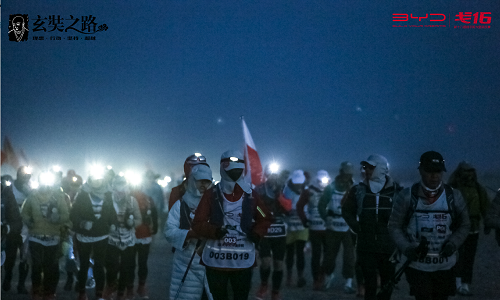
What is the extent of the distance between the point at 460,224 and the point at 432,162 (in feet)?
2.27

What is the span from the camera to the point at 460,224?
5.79 meters

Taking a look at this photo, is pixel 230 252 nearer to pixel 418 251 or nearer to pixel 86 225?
pixel 418 251

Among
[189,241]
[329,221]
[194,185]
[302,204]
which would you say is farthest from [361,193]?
[302,204]

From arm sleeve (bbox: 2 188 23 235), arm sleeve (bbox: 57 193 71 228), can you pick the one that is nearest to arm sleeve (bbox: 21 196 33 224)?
arm sleeve (bbox: 2 188 23 235)

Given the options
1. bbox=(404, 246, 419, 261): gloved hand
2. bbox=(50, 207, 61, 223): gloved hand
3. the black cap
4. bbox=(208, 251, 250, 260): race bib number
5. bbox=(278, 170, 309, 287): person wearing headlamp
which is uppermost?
the black cap

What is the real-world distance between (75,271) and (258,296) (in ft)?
11.6

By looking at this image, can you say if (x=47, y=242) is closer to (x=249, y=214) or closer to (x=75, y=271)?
(x=75, y=271)

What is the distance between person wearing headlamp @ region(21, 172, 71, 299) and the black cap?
664cm

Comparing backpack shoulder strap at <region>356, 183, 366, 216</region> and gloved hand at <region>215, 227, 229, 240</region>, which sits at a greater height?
backpack shoulder strap at <region>356, 183, 366, 216</region>

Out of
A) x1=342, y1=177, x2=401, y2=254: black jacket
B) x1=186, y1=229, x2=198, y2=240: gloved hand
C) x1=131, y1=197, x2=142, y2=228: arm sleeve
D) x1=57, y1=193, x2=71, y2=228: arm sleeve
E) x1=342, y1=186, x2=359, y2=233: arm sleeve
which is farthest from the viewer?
x1=131, y1=197, x2=142, y2=228: arm sleeve

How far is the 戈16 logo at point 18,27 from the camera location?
13.9m

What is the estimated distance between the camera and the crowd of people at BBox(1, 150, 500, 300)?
19.3 feet

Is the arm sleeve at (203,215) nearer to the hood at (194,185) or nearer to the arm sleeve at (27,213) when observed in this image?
the hood at (194,185)

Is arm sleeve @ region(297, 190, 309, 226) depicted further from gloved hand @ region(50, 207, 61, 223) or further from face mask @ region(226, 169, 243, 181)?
face mask @ region(226, 169, 243, 181)
